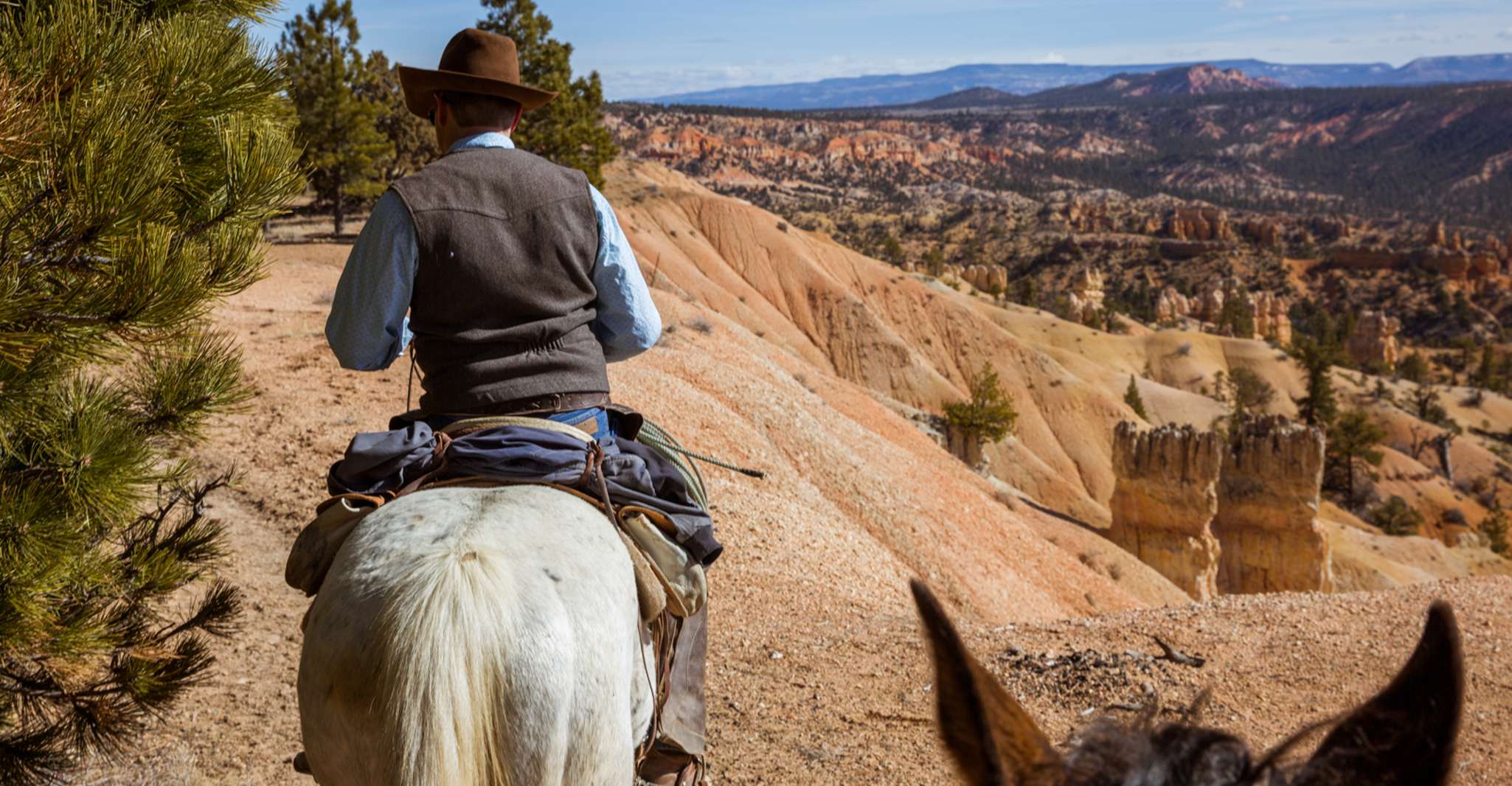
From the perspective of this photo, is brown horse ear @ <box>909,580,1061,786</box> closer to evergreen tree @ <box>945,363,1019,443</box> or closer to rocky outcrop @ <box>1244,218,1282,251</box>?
evergreen tree @ <box>945,363,1019,443</box>

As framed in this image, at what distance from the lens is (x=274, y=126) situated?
4512mm

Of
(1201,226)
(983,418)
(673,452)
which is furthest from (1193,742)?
(1201,226)

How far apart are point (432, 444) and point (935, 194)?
150m

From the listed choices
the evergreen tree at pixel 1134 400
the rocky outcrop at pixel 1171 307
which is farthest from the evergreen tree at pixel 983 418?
the rocky outcrop at pixel 1171 307

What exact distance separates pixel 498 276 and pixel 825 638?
5861mm

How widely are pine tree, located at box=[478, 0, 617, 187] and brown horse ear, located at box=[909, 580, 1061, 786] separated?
1281 inches


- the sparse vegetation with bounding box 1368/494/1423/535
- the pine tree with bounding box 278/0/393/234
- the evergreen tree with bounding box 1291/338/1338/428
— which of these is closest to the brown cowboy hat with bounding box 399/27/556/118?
the pine tree with bounding box 278/0/393/234

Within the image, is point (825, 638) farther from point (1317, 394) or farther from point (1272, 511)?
point (1317, 394)

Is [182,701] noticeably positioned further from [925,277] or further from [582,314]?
[925,277]

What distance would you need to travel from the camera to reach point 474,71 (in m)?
4.01

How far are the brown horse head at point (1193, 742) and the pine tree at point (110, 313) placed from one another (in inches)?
124

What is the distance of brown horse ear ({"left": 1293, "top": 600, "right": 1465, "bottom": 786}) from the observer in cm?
134

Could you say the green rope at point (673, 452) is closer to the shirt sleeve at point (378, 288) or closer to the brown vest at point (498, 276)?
the brown vest at point (498, 276)

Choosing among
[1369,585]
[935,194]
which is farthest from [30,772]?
[935,194]
